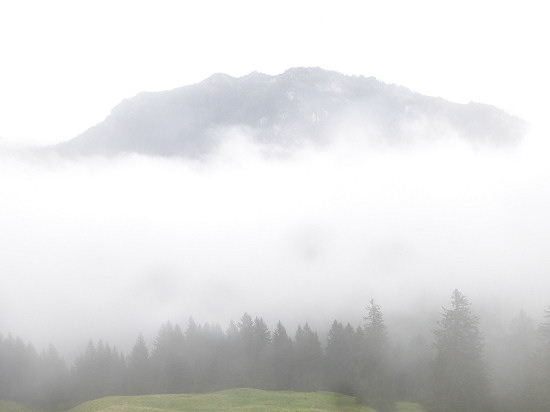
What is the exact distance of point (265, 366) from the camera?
8362 centimetres

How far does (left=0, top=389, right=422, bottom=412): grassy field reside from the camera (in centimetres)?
5350

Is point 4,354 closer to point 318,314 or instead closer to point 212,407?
point 212,407

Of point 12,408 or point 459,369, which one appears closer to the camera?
point 459,369

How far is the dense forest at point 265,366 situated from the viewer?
210 ft

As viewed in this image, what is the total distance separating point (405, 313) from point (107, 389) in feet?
342

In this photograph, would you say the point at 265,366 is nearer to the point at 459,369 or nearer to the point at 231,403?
the point at 231,403

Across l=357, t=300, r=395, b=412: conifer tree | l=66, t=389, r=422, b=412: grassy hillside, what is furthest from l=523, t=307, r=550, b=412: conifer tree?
l=66, t=389, r=422, b=412: grassy hillside

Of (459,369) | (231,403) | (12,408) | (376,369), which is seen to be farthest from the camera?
(12,408)

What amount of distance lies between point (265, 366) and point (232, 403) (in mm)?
25531

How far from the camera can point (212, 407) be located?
55750 millimetres

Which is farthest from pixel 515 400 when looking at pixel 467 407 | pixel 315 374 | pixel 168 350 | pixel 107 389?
pixel 107 389

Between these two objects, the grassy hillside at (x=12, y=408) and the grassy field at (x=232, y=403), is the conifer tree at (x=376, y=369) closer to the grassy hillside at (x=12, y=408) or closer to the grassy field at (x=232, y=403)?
the grassy field at (x=232, y=403)

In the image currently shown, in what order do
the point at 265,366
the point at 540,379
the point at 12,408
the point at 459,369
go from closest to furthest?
the point at 540,379 → the point at 459,369 → the point at 12,408 → the point at 265,366

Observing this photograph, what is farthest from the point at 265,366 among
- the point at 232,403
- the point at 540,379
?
the point at 540,379
